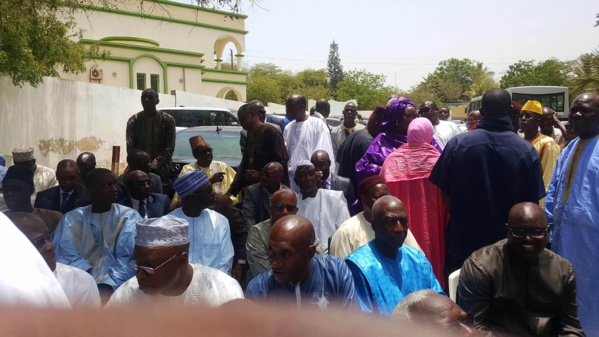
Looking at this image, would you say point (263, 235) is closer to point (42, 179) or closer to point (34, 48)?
point (42, 179)

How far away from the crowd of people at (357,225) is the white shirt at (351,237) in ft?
0.04

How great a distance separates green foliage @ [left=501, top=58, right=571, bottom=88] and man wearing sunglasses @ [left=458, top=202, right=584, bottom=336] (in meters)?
61.4

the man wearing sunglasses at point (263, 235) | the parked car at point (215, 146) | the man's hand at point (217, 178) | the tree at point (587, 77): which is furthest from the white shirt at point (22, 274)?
the tree at point (587, 77)

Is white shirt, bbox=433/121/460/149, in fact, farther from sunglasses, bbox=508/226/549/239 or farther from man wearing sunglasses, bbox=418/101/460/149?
sunglasses, bbox=508/226/549/239

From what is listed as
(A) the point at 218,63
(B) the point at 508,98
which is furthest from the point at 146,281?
(A) the point at 218,63

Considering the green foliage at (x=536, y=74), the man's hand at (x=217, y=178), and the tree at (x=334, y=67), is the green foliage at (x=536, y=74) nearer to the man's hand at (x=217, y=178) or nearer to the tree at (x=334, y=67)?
the tree at (x=334, y=67)

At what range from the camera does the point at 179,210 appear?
5375 mm

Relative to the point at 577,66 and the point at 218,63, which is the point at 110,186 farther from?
the point at 218,63

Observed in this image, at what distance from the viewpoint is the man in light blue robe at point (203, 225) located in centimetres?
516

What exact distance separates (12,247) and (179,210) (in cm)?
411

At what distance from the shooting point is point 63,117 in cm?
1593

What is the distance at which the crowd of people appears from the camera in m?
3.53

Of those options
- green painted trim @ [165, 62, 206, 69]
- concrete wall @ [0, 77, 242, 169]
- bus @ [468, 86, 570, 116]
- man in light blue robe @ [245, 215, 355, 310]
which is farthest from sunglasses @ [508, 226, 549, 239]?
bus @ [468, 86, 570, 116]

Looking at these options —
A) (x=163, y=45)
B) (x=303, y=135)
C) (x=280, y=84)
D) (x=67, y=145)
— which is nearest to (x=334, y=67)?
(x=280, y=84)
